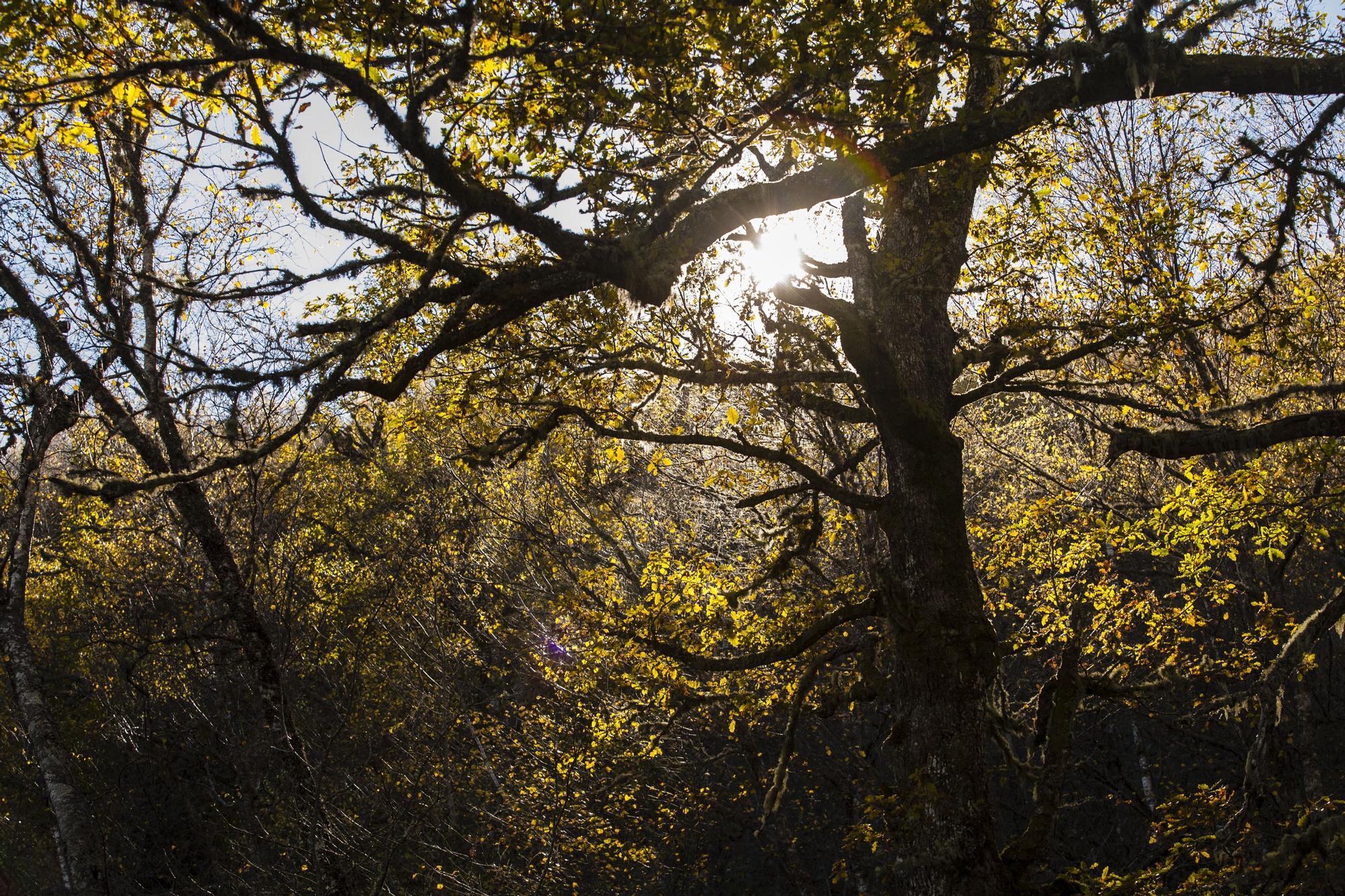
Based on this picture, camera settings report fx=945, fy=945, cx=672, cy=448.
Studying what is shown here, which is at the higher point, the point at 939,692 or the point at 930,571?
the point at 930,571

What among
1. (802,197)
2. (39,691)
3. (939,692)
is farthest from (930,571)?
(39,691)

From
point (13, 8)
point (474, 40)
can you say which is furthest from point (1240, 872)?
point (13, 8)

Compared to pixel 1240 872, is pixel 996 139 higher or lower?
higher

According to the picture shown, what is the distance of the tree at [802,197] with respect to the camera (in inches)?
206

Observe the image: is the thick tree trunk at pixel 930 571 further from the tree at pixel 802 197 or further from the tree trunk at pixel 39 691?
the tree trunk at pixel 39 691

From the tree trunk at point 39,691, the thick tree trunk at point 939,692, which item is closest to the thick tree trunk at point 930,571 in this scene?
the thick tree trunk at point 939,692

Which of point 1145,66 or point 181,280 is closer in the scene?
point 1145,66

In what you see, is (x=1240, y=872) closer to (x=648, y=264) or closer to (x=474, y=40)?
(x=648, y=264)

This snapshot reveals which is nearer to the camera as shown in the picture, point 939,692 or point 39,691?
point 939,692

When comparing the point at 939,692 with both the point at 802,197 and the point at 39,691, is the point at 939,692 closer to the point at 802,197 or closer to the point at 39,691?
the point at 802,197

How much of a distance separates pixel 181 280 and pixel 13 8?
6.42ft

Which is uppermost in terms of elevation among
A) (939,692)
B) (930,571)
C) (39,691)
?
(39,691)

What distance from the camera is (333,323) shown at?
5.43 metres

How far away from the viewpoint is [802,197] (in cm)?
577
